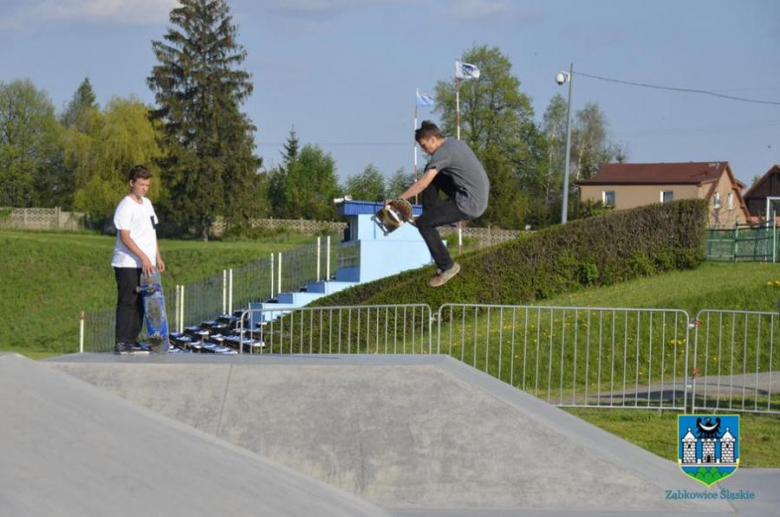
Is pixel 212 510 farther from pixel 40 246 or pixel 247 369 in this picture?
pixel 40 246

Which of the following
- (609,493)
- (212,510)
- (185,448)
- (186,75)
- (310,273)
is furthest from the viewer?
(186,75)

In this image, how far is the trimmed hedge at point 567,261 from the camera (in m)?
19.5

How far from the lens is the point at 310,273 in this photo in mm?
24656

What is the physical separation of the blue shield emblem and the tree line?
36599 mm

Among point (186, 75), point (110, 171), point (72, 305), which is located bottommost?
point (72, 305)

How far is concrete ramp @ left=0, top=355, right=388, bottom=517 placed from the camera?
19.3 ft

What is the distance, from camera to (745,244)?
2786 cm

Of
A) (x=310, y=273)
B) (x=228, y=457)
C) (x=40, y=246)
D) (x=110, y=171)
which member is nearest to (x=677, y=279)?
(x=310, y=273)

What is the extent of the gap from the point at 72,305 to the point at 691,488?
108ft

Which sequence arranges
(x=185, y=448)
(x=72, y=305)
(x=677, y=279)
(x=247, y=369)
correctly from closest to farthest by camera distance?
(x=185, y=448)
(x=247, y=369)
(x=677, y=279)
(x=72, y=305)

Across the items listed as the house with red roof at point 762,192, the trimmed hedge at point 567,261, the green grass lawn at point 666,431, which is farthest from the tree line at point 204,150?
the green grass lawn at point 666,431

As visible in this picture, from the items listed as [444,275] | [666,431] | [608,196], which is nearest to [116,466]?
[444,275]

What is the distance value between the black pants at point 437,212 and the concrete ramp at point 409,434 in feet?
3.73

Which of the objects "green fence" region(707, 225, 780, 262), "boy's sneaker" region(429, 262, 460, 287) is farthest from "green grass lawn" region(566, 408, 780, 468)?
"green fence" region(707, 225, 780, 262)
